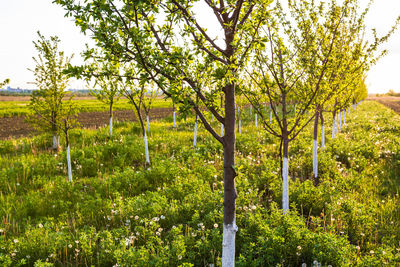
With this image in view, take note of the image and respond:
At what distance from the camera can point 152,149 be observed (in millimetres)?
11219

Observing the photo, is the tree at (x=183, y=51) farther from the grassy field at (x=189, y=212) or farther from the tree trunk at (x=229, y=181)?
the grassy field at (x=189, y=212)

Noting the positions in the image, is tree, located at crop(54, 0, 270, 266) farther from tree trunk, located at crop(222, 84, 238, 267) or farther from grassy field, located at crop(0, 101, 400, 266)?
grassy field, located at crop(0, 101, 400, 266)

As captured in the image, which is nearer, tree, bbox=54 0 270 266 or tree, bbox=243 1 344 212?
tree, bbox=54 0 270 266

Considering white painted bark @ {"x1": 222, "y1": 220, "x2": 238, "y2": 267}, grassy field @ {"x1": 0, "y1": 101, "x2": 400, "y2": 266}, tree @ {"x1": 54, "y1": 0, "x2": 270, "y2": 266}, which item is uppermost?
tree @ {"x1": 54, "y1": 0, "x2": 270, "y2": 266}

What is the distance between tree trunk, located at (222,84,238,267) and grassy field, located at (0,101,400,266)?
0.61m

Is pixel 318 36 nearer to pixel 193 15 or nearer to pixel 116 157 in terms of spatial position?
pixel 193 15

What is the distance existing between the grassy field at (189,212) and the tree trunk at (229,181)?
0.61 metres

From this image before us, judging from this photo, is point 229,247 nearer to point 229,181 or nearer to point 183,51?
point 229,181

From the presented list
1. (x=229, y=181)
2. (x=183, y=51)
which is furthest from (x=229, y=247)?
(x=183, y=51)

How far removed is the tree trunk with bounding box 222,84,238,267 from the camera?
3.04 metres

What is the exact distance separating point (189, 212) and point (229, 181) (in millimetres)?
2670

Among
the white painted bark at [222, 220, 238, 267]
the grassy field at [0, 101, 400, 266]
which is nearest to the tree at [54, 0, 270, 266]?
the white painted bark at [222, 220, 238, 267]

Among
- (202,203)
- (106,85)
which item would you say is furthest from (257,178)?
(106,85)

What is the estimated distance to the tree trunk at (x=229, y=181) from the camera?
9.96ft
